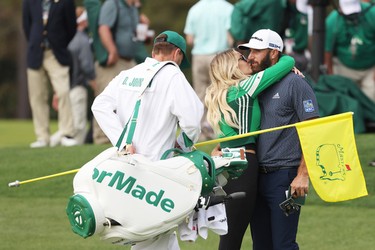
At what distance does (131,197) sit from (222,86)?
1.20 meters

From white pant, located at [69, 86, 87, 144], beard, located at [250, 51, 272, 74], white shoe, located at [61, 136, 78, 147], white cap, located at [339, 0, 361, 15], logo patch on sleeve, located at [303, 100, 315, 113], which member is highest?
beard, located at [250, 51, 272, 74]

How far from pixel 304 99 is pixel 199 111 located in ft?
2.71

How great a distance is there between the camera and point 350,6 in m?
14.7

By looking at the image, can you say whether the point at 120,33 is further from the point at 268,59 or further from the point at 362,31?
the point at 268,59

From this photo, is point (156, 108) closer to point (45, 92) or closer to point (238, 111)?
point (238, 111)

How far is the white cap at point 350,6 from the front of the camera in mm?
14625

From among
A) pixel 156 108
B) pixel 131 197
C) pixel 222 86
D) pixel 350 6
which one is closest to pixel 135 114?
pixel 156 108

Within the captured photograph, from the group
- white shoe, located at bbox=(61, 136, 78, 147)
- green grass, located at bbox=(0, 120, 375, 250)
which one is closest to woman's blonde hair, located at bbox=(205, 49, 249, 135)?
green grass, located at bbox=(0, 120, 375, 250)

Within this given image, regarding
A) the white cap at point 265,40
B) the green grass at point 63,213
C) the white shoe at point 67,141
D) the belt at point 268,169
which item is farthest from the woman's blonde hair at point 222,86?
the white shoe at point 67,141

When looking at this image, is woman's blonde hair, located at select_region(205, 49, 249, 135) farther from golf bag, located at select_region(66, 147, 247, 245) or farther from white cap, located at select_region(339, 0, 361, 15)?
white cap, located at select_region(339, 0, 361, 15)

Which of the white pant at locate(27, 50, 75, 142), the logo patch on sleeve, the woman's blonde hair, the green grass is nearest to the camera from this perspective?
the logo patch on sleeve

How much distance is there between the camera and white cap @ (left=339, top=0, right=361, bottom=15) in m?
14.6

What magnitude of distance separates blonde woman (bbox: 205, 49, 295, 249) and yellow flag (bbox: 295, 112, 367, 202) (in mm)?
376

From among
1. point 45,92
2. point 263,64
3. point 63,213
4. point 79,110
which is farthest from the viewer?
point 79,110
